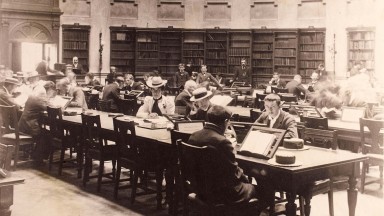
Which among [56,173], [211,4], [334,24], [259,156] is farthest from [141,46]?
[259,156]

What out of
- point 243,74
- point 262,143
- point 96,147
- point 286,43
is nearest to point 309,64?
point 286,43

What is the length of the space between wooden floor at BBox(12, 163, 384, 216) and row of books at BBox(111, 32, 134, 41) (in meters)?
10.6

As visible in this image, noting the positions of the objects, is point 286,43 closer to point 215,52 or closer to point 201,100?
point 215,52

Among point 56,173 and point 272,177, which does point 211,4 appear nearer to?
point 56,173

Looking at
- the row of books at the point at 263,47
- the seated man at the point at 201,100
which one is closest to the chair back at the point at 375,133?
the seated man at the point at 201,100

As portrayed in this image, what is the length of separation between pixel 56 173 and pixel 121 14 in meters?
10.7

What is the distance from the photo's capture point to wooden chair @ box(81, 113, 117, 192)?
231 inches

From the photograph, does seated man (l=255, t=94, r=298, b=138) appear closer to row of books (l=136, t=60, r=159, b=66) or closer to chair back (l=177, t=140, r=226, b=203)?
chair back (l=177, t=140, r=226, b=203)

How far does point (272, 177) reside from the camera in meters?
3.85

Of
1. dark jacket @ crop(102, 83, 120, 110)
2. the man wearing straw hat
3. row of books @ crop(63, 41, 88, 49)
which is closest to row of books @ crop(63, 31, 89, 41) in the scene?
row of books @ crop(63, 41, 88, 49)

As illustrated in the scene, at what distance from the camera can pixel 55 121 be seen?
684cm

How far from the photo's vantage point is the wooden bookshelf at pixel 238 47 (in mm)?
16641

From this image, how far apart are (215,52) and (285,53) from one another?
7.87ft

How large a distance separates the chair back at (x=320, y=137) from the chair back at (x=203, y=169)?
5.48 feet
